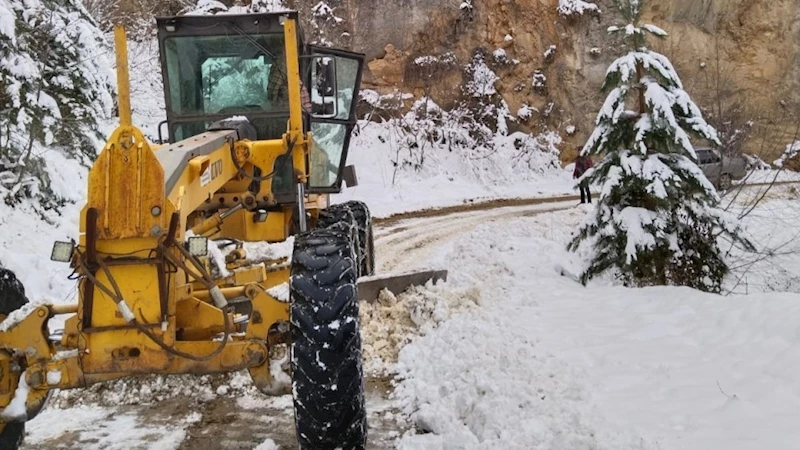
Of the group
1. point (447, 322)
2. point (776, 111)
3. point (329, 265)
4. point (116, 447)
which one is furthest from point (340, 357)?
point (776, 111)

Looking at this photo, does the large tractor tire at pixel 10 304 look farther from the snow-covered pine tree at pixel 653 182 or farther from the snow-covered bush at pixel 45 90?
the snow-covered pine tree at pixel 653 182

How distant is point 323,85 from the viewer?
5.45 metres

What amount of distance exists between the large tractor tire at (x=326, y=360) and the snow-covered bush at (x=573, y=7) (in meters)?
23.4

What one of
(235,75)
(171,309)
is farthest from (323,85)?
(171,309)

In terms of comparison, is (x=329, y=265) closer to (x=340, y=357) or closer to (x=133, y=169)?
(x=340, y=357)

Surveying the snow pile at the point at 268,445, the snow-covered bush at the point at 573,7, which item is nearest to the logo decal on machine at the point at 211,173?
the snow pile at the point at 268,445

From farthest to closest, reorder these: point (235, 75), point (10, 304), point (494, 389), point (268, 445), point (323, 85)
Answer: point (235, 75)
point (323, 85)
point (494, 389)
point (268, 445)
point (10, 304)

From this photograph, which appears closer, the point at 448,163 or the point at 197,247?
the point at 197,247

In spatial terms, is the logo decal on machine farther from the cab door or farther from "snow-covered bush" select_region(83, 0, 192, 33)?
"snow-covered bush" select_region(83, 0, 192, 33)

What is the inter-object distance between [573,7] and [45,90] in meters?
20.1

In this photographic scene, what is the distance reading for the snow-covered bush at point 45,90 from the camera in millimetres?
7941

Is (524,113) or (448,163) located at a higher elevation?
(524,113)

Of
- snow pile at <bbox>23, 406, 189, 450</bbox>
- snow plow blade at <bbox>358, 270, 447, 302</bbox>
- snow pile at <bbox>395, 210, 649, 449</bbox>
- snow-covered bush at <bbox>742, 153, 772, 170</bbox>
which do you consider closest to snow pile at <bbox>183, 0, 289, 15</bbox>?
snow-covered bush at <bbox>742, 153, 772, 170</bbox>

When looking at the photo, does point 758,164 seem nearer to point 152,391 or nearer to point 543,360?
point 543,360
